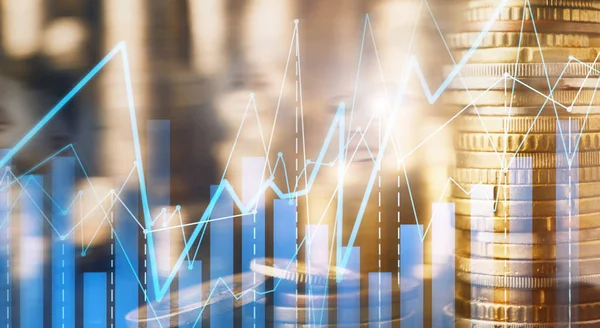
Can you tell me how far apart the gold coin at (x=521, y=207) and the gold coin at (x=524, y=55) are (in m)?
0.32

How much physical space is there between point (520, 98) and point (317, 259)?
591 millimetres

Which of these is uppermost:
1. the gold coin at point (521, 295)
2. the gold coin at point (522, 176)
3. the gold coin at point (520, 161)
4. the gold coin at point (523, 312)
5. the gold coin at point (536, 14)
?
the gold coin at point (536, 14)

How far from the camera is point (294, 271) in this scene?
2.10 meters

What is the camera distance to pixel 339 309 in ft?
6.91

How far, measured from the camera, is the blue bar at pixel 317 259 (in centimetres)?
209

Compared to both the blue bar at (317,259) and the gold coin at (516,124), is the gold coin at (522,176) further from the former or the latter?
the blue bar at (317,259)

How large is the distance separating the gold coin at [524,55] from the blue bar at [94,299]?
3.27 feet

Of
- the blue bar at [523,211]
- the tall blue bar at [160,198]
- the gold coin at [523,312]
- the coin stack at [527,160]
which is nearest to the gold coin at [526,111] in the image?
the coin stack at [527,160]

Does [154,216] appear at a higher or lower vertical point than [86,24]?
lower

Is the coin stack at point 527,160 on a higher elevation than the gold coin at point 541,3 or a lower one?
lower

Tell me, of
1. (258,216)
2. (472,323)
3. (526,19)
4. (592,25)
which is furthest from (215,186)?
(592,25)

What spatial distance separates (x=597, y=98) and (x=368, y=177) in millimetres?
556

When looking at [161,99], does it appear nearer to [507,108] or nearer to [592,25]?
[507,108]

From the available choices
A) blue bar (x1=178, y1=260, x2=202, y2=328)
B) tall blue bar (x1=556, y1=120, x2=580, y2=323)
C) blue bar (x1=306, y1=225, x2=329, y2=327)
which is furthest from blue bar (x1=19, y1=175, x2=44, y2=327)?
tall blue bar (x1=556, y1=120, x2=580, y2=323)
